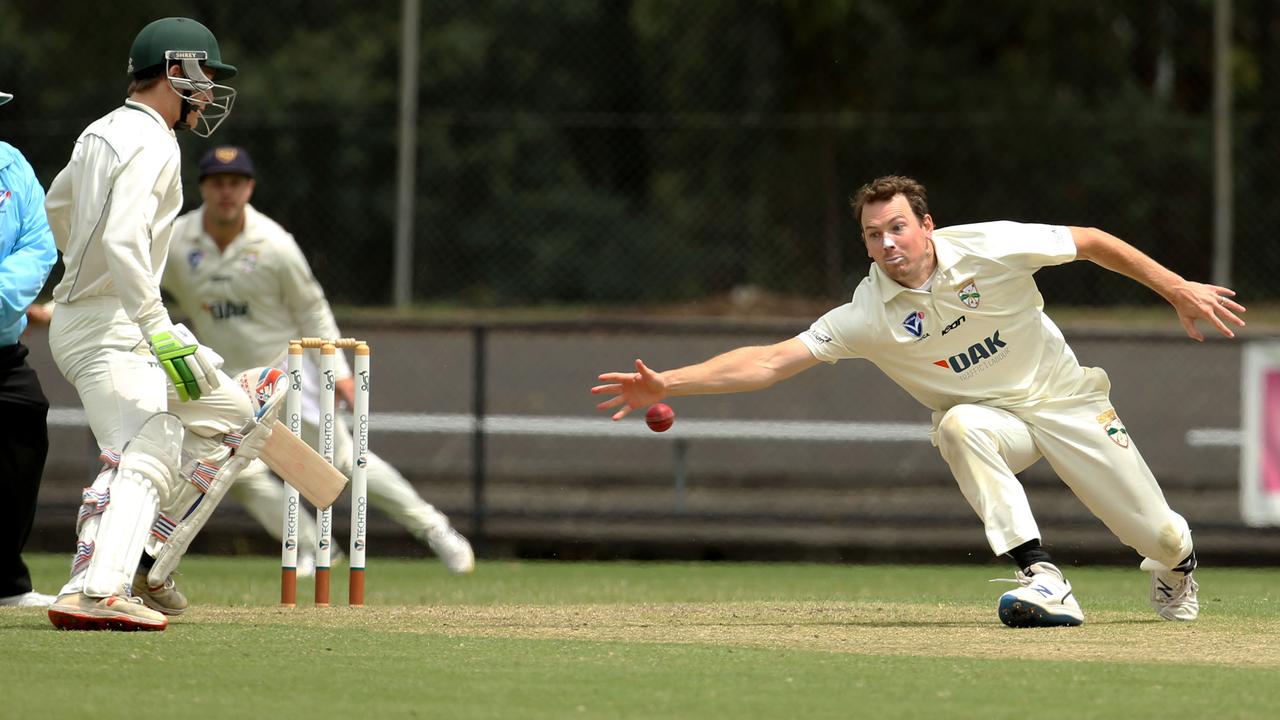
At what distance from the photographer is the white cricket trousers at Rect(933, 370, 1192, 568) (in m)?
6.75

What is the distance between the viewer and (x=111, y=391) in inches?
249

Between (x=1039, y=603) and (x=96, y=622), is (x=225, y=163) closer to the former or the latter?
(x=96, y=622)

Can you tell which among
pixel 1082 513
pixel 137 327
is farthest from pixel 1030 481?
pixel 137 327

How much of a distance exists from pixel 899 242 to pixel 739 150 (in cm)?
946

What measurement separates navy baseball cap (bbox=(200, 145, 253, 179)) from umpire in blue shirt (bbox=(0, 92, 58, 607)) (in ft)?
6.76

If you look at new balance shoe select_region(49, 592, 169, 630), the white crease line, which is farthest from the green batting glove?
the white crease line

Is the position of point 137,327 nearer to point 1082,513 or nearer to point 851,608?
point 851,608

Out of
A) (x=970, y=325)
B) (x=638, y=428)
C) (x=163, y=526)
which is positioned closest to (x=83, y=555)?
(x=163, y=526)

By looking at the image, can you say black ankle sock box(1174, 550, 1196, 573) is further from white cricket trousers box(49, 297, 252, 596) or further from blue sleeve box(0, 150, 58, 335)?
blue sleeve box(0, 150, 58, 335)

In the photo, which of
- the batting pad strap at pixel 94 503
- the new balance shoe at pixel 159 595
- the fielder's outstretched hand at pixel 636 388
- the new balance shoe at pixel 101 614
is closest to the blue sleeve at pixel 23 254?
the new balance shoe at pixel 159 595

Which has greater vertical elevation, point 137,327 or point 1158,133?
point 1158,133

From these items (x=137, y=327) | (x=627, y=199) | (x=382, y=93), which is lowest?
(x=137, y=327)

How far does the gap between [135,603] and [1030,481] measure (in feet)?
27.3

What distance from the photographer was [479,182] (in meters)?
16.5
